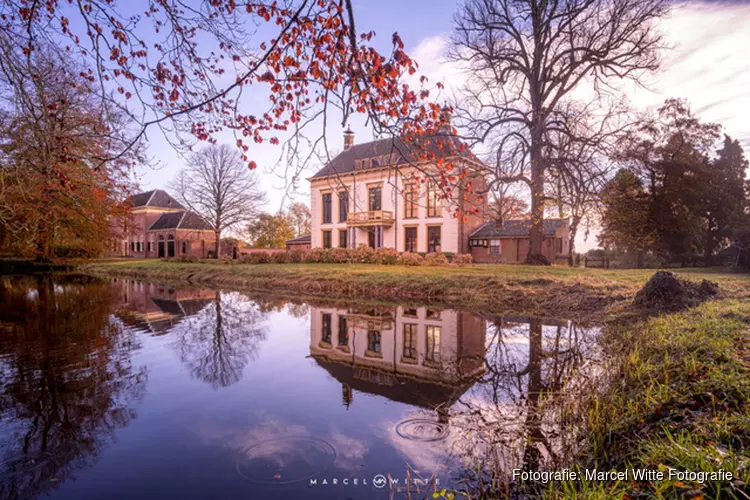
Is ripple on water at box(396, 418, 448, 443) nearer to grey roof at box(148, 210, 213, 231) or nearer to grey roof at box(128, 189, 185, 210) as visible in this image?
grey roof at box(148, 210, 213, 231)

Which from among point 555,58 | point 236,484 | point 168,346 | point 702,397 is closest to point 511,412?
point 702,397

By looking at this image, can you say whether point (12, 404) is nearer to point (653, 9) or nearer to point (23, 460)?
point (23, 460)

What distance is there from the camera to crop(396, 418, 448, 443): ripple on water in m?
3.41

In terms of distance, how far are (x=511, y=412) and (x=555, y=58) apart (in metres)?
16.4

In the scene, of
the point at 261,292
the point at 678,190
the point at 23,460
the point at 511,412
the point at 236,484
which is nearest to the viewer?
the point at 236,484

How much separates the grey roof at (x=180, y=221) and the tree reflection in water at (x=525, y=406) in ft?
136

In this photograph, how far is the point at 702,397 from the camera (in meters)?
3.00

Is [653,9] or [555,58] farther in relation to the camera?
[555,58]

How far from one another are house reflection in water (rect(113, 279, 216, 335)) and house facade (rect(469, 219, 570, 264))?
19.7 m

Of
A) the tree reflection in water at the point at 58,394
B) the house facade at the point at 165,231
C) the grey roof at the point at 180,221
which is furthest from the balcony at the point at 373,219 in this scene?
the tree reflection in water at the point at 58,394

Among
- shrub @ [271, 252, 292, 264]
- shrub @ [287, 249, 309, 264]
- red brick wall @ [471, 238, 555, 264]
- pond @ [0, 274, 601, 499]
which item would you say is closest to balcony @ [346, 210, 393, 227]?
shrub @ [287, 249, 309, 264]

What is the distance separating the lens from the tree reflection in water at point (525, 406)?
3.02 m

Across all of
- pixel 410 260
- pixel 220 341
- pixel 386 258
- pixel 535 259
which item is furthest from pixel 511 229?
pixel 220 341

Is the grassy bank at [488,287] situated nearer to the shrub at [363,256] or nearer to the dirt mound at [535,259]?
the dirt mound at [535,259]
